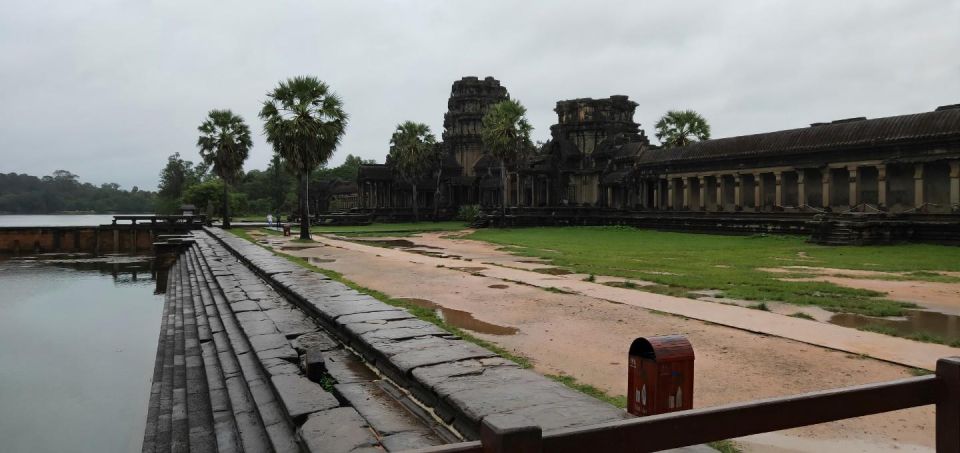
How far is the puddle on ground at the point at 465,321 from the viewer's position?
8.39 metres

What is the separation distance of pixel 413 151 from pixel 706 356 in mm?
51255

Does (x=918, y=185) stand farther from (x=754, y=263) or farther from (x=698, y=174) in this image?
(x=754, y=263)

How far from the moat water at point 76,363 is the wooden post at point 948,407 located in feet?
25.6

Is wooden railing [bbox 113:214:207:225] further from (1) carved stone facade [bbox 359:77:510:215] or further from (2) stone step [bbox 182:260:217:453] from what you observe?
(2) stone step [bbox 182:260:217:453]

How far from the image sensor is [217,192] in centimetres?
7731

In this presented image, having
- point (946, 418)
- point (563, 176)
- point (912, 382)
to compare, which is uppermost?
point (563, 176)

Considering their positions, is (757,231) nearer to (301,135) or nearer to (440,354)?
(301,135)

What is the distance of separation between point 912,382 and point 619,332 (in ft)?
18.7

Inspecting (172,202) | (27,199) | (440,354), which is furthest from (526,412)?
(27,199)

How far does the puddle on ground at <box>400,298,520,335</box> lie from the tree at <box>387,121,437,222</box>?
154ft

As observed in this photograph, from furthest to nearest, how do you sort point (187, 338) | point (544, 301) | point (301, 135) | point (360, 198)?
1. point (360, 198)
2. point (301, 135)
3. point (544, 301)
4. point (187, 338)

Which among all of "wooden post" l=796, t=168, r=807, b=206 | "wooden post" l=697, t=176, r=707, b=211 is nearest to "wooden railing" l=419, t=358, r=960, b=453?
"wooden post" l=796, t=168, r=807, b=206

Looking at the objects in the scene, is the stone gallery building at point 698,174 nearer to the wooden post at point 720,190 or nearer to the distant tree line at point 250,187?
the wooden post at point 720,190

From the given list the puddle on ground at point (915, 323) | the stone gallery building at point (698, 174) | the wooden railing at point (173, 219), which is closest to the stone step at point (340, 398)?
the puddle on ground at point (915, 323)
